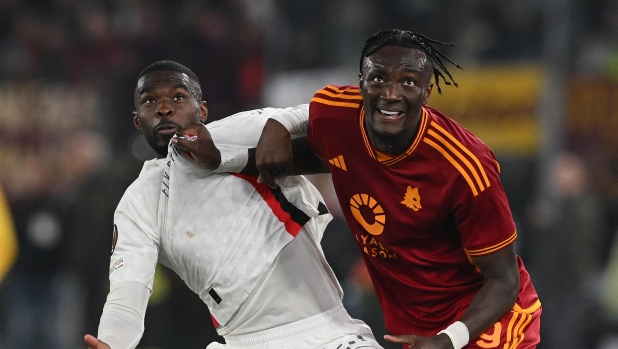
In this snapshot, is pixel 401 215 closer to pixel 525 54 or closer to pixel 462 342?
pixel 462 342

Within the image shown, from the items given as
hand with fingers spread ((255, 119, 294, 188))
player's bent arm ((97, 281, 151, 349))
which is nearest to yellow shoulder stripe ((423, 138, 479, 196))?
hand with fingers spread ((255, 119, 294, 188))

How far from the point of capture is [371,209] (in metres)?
4.14

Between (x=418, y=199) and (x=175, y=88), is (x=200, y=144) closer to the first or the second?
(x=175, y=88)

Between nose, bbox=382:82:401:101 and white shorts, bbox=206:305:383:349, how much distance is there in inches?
42.0

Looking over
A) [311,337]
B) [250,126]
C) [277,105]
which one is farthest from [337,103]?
[277,105]

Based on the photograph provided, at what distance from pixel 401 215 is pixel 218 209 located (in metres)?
0.83

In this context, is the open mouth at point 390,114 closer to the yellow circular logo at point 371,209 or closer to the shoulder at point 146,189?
the yellow circular logo at point 371,209

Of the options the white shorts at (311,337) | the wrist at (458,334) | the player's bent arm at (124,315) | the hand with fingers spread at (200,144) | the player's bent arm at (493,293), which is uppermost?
the hand with fingers spread at (200,144)

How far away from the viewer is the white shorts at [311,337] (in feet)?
13.9

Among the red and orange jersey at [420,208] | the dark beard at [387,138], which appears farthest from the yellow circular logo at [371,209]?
the dark beard at [387,138]

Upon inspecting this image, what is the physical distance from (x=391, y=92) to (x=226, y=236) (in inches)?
39.5

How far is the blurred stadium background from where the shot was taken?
8.75 m

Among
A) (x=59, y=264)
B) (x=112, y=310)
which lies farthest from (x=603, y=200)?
(x=112, y=310)

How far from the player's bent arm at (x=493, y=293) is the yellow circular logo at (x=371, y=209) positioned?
43 centimetres
